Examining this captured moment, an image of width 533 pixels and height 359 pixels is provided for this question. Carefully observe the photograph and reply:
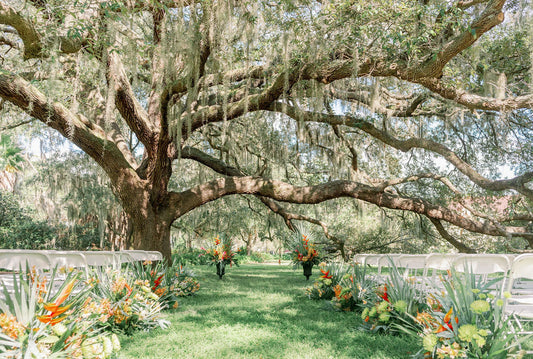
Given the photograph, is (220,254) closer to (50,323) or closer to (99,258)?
(99,258)

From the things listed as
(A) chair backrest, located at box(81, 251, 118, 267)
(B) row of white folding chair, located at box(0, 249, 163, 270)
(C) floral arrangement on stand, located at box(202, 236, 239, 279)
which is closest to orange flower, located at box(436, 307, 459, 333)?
(B) row of white folding chair, located at box(0, 249, 163, 270)

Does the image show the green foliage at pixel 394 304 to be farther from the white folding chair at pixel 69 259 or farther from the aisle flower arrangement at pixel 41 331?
the white folding chair at pixel 69 259

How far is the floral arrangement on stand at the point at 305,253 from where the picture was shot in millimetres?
7586

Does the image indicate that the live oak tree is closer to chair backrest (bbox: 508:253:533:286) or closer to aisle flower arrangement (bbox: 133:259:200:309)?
aisle flower arrangement (bbox: 133:259:200:309)

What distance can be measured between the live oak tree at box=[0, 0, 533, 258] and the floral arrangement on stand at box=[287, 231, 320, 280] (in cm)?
81

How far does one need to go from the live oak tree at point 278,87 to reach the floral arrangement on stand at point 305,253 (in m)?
0.81

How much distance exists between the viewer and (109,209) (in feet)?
39.8

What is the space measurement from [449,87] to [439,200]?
4.22 m

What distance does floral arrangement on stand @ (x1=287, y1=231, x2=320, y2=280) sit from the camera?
7.59 metres

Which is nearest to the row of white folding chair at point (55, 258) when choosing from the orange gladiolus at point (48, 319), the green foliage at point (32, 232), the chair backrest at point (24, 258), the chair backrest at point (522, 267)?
the chair backrest at point (24, 258)

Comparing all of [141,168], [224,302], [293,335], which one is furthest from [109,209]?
[293,335]

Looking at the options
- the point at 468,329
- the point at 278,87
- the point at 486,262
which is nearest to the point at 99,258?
the point at 468,329

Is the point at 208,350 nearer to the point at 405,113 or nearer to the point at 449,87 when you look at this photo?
the point at 449,87

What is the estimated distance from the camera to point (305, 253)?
25.0 feet
